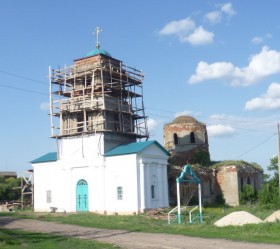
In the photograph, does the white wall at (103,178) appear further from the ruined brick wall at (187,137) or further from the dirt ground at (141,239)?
the ruined brick wall at (187,137)

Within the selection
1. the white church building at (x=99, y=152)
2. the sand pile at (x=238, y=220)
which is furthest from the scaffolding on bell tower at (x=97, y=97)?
the sand pile at (x=238, y=220)

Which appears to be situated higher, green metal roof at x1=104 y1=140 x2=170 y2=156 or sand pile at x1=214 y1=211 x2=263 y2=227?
green metal roof at x1=104 y1=140 x2=170 y2=156

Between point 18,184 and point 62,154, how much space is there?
961 inches

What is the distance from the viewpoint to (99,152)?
112ft

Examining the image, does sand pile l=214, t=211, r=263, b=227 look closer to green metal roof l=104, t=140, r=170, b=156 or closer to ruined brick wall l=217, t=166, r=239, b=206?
green metal roof l=104, t=140, r=170, b=156

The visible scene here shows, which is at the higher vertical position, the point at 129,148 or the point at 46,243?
the point at 129,148

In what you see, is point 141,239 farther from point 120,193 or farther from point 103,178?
point 103,178

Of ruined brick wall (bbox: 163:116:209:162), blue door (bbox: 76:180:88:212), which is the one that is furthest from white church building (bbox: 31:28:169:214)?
ruined brick wall (bbox: 163:116:209:162)

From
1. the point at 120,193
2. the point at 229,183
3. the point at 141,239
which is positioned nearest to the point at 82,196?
the point at 120,193

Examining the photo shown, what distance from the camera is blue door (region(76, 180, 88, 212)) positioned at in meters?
34.5

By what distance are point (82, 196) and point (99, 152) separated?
12.8 feet

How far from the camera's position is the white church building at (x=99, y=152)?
3278cm

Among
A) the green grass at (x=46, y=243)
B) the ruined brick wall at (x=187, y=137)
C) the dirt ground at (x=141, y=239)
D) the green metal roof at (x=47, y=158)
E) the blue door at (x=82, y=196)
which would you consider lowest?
the dirt ground at (x=141, y=239)

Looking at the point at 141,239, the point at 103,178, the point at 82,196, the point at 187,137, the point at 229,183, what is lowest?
the point at 141,239
